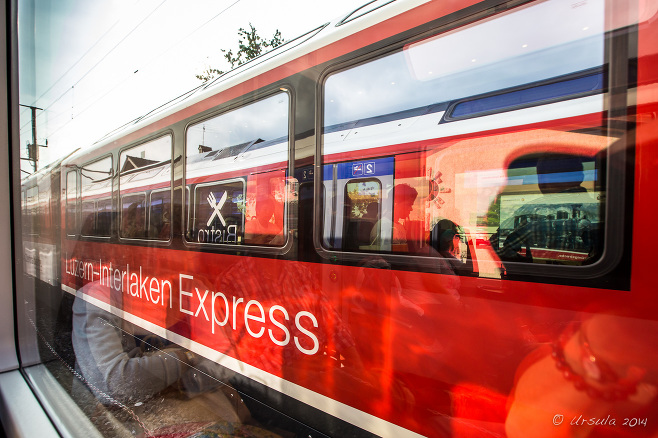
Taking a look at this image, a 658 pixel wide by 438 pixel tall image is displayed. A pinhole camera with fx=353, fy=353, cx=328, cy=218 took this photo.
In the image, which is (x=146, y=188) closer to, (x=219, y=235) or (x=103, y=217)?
(x=103, y=217)

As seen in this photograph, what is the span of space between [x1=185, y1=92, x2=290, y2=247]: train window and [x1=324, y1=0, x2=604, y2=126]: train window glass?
1.64ft

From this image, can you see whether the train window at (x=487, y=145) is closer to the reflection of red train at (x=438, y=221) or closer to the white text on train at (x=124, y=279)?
the reflection of red train at (x=438, y=221)

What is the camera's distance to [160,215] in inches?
138

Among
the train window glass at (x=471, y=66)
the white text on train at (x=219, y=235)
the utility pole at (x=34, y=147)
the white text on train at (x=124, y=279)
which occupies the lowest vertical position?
the white text on train at (x=124, y=279)

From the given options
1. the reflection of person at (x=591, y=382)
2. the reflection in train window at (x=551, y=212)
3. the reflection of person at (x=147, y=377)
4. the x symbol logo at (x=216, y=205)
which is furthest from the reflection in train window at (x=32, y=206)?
the reflection of person at (x=591, y=382)

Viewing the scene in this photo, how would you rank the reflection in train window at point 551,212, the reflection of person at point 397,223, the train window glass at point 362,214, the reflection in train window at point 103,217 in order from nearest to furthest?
the reflection in train window at point 551,212 → the reflection of person at point 397,223 → the train window glass at point 362,214 → the reflection in train window at point 103,217

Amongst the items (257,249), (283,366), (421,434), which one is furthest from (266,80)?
(421,434)

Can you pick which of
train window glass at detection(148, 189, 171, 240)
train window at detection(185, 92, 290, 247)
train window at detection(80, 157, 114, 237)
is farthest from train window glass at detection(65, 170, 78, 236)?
train window at detection(185, 92, 290, 247)

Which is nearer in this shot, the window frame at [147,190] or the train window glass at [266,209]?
the train window glass at [266,209]

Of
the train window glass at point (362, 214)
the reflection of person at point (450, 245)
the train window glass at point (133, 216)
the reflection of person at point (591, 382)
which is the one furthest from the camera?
the train window glass at point (133, 216)

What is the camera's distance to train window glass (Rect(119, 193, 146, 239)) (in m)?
3.81

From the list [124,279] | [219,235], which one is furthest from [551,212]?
[124,279]

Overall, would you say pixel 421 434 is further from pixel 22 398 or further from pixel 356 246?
pixel 22 398

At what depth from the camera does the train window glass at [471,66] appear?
137 cm
